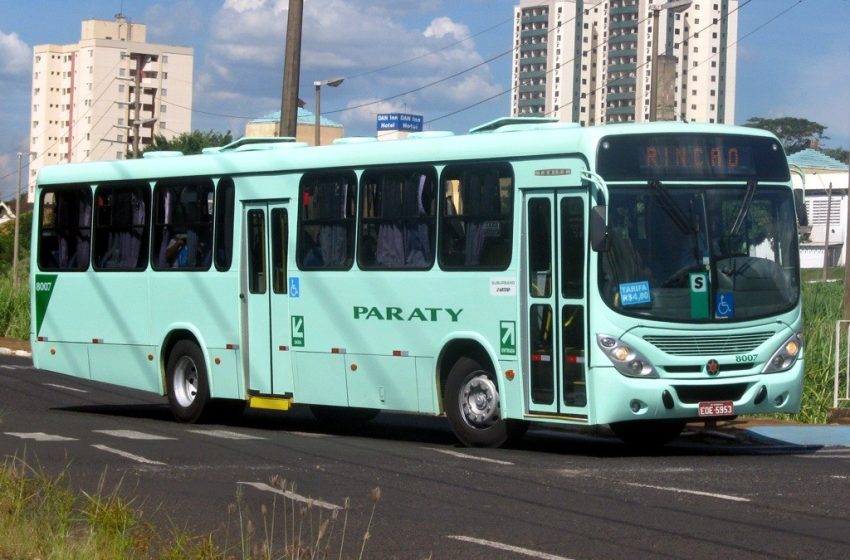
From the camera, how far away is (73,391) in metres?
25.1

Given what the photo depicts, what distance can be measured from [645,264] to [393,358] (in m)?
3.19

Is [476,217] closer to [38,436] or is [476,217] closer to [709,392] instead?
[709,392]

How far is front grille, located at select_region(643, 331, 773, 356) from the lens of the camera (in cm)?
1387

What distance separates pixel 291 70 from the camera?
25.7m

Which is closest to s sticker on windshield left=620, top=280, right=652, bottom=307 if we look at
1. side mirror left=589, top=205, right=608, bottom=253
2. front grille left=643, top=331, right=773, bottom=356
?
front grille left=643, top=331, right=773, bottom=356

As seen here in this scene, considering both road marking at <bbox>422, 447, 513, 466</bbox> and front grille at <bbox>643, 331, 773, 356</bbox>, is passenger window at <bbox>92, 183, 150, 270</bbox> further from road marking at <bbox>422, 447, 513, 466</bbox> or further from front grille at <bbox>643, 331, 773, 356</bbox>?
front grille at <bbox>643, 331, 773, 356</bbox>

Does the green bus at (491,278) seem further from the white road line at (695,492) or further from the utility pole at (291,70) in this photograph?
the utility pole at (291,70)

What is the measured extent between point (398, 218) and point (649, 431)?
3.33m

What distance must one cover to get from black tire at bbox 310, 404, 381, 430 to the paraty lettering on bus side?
2.77 m

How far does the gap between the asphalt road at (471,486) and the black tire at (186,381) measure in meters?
0.46

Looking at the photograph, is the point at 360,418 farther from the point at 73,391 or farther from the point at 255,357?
the point at 73,391

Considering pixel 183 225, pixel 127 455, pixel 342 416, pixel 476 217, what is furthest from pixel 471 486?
pixel 183 225

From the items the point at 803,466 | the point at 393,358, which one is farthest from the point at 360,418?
the point at 803,466

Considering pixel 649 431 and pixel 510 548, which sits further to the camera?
pixel 649 431
